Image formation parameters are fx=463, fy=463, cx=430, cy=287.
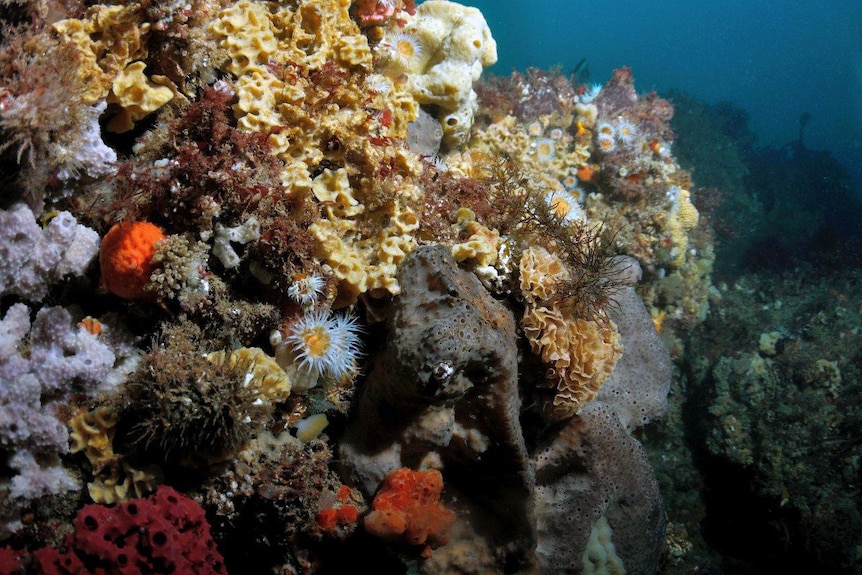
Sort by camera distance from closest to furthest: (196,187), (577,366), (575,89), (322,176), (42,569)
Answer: (42,569)
(196,187)
(322,176)
(577,366)
(575,89)

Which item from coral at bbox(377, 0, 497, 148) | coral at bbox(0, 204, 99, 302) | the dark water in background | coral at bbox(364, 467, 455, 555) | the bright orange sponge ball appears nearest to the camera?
coral at bbox(0, 204, 99, 302)

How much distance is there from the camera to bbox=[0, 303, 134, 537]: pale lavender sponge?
292 cm

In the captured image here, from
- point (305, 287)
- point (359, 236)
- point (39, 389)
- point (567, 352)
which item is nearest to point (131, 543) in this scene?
point (39, 389)

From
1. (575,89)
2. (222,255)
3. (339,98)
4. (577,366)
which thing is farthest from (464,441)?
(575,89)

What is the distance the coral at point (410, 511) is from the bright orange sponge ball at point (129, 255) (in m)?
2.32

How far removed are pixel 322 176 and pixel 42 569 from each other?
10.6 ft

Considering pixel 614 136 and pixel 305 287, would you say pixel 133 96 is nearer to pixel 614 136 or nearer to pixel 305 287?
pixel 305 287

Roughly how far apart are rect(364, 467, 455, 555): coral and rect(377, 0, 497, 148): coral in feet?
13.6

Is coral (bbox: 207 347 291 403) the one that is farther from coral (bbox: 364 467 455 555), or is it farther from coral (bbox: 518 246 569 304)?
coral (bbox: 518 246 569 304)

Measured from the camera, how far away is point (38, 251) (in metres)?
3.21

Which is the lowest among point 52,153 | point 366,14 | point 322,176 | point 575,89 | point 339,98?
point 52,153

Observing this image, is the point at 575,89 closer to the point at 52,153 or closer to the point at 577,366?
the point at 577,366

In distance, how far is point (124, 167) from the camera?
350 cm

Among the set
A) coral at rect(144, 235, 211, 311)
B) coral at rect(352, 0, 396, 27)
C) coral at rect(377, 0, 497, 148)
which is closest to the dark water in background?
coral at rect(377, 0, 497, 148)
